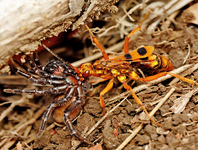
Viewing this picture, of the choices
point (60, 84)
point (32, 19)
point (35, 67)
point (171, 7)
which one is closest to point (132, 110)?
point (60, 84)

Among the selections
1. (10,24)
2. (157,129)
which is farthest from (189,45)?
(10,24)

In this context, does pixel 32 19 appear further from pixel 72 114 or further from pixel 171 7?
pixel 171 7

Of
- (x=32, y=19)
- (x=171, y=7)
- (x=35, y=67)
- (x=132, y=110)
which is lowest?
(x=132, y=110)

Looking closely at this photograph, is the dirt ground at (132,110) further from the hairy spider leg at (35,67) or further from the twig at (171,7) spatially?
the hairy spider leg at (35,67)

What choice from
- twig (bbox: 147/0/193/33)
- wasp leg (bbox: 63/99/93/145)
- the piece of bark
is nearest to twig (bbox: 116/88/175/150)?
wasp leg (bbox: 63/99/93/145)

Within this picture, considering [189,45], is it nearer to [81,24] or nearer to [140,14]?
[140,14]

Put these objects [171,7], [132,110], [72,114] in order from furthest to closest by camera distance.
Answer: [171,7]
[72,114]
[132,110]

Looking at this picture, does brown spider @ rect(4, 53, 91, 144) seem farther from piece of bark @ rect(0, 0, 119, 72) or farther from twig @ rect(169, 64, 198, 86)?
twig @ rect(169, 64, 198, 86)
